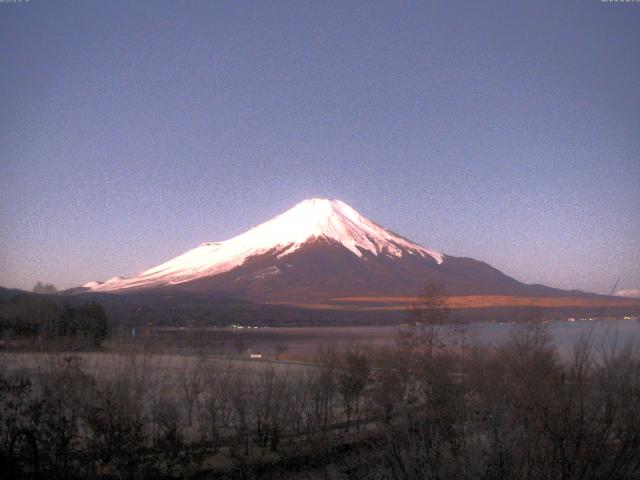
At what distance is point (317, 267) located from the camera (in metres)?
111

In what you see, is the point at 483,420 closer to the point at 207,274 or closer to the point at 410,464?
the point at 410,464

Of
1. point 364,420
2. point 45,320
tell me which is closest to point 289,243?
point 45,320

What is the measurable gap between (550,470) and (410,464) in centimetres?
88

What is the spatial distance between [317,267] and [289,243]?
50.0 ft

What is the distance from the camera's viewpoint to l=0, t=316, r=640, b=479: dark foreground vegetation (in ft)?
15.0

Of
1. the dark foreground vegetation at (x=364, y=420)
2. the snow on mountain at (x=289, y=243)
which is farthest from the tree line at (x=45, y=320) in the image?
the snow on mountain at (x=289, y=243)

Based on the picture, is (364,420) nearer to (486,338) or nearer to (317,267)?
(486,338)

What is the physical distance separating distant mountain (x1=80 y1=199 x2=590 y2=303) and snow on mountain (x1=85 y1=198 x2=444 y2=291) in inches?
6.9

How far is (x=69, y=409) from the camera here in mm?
9641

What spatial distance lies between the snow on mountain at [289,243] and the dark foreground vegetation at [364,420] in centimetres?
9291

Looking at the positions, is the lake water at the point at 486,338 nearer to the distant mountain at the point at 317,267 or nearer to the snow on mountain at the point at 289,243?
the distant mountain at the point at 317,267

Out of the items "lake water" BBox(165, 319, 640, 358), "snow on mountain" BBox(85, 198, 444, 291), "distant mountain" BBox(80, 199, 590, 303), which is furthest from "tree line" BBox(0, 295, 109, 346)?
"snow on mountain" BBox(85, 198, 444, 291)

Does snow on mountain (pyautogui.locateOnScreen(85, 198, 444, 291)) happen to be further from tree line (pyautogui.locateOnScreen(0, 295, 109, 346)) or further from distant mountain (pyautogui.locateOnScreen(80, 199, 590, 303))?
tree line (pyautogui.locateOnScreen(0, 295, 109, 346))

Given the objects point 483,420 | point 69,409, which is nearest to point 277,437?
point 69,409
